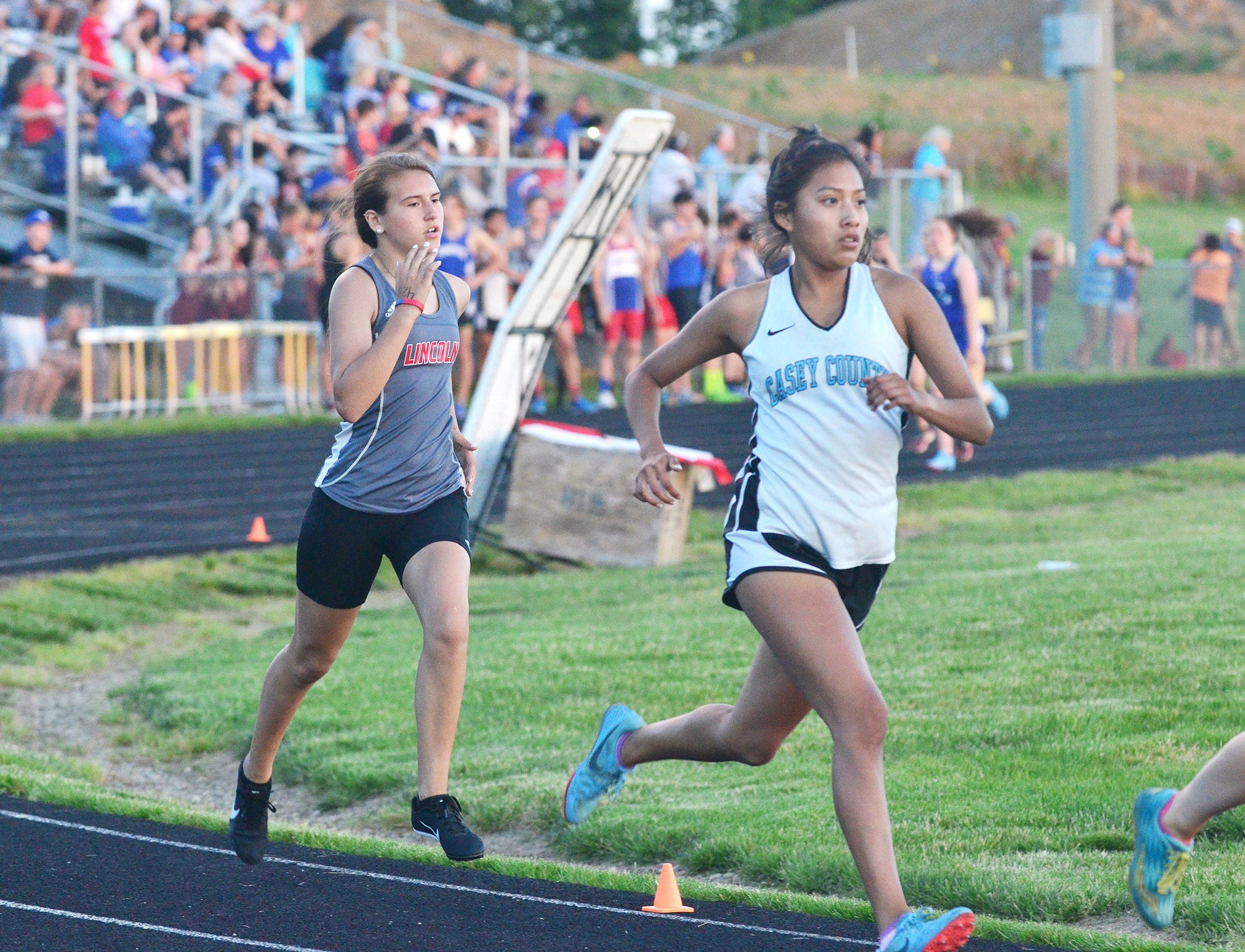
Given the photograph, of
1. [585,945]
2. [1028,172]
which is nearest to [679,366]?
[585,945]

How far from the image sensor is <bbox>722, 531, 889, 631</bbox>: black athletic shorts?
15.0 ft

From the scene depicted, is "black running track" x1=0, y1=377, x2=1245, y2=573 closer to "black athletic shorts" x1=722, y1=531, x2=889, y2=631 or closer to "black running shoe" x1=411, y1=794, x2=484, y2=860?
"black running shoe" x1=411, y1=794, x2=484, y2=860

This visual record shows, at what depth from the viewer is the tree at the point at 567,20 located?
6059cm

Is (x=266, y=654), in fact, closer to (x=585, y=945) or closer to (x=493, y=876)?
(x=493, y=876)

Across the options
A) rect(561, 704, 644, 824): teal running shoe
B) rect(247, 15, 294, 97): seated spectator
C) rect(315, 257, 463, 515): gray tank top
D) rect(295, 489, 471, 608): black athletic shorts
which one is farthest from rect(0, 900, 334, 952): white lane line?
rect(247, 15, 294, 97): seated spectator

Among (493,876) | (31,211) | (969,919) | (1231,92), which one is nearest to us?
(969,919)

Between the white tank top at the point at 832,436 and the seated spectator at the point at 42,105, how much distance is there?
57.8 feet

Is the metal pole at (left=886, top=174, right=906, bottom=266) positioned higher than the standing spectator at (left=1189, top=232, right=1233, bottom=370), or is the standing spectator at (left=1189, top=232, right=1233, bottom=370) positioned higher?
the metal pole at (left=886, top=174, right=906, bottom=266)

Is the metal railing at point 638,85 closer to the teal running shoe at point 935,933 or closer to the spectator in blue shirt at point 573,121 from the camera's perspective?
the spectator in blue shirt at point 573,121

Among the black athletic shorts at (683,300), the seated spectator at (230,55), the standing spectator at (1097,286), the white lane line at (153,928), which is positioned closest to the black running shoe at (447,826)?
the white lane line at (153,928)

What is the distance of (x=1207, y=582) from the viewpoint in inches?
373

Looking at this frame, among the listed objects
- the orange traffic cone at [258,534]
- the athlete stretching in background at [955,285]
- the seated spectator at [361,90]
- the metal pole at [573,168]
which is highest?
the seated spectator at [361,90]

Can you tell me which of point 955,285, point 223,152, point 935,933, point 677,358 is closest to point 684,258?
point 223,152

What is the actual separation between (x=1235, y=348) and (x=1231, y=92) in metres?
36.4
